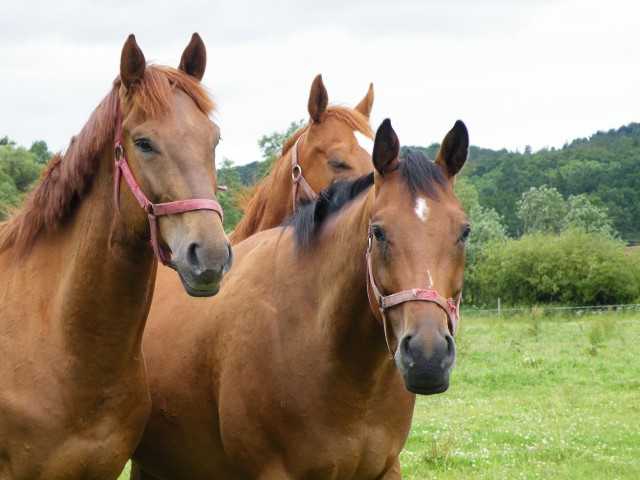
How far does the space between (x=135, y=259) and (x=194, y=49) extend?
978mm

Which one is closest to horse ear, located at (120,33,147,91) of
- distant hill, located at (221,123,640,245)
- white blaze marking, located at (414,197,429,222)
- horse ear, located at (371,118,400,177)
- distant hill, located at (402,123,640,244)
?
horse ear, located at (371,118,400,177)

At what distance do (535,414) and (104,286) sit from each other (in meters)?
7.38

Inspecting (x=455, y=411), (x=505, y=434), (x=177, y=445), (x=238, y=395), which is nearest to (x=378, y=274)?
(x=238, y=395)

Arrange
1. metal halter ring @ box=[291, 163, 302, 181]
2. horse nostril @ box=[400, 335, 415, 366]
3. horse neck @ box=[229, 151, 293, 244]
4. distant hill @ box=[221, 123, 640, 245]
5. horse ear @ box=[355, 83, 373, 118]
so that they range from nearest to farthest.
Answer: horse nostril @ box=[400, 335, 415, 366]
metal halter ring @ box=[291, 163, 302, 181]
horse neck @ box=[229, 151, 293, 244]
horse ear @ box=[355, 83, 373, 118]
distant hill @ box=[221, 123, 640, 245]

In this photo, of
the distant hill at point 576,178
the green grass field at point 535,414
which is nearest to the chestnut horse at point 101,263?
the green grass field at point 535,414

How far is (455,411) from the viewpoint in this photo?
32.6ft

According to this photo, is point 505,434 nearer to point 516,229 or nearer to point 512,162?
point 516,229

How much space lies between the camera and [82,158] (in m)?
3.52

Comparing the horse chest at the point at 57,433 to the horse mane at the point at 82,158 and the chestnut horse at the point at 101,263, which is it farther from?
the horse mane at the point at 82,158

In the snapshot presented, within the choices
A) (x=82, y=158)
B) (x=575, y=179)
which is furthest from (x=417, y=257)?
(x=575, y=179)

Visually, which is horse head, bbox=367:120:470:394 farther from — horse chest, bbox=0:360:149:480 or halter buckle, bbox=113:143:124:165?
horse chest, bbox=0:360:149:480

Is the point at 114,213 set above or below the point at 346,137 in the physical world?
below

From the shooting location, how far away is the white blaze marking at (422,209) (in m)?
3.15

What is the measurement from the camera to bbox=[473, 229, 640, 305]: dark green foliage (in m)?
33.9
